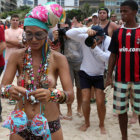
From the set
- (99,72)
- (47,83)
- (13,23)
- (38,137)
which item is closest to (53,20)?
(47,83)

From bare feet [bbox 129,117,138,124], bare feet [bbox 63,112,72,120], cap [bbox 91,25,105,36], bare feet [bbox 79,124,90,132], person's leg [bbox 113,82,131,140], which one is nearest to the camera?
person's leg [bbox 113,82,131,140]

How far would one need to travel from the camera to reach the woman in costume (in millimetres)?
1959

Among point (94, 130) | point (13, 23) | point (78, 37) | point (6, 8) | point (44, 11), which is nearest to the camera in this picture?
point (44, 11)

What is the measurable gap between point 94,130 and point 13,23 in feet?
11.0

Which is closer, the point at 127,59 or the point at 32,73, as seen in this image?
the point at 32,73

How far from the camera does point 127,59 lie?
3127 millimetres

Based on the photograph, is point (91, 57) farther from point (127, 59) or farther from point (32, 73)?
point (32, 73)

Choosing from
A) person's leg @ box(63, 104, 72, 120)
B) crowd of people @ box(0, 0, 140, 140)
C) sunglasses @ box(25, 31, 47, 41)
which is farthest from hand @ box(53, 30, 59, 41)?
sunglasses @ box(25, 31, 47, 41)

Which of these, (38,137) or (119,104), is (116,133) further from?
(38,137)

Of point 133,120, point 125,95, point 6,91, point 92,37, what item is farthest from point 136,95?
point 6,91

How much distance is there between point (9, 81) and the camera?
2.04 metres

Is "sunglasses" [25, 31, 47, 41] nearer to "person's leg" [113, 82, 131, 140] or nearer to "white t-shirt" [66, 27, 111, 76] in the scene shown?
"person's leg" [113, 82, 131, 140]

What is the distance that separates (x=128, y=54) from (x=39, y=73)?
152 cm

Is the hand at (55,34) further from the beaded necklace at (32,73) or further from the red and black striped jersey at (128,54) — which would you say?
the beaded necklace at (32,73)
